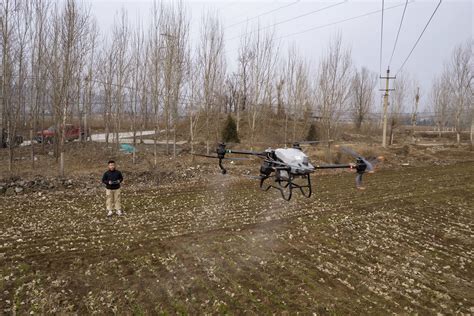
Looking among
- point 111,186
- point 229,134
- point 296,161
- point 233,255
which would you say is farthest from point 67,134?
point 296,161

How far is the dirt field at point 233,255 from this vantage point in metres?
5.50

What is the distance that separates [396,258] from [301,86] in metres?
20.5

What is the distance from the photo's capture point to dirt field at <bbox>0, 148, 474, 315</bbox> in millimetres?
5504

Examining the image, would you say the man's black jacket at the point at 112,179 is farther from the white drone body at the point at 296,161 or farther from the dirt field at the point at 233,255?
the white drone body at the point at 296,161

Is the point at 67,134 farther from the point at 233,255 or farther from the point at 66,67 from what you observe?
the point at 233,255

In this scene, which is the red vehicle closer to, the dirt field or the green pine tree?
the green pine tree

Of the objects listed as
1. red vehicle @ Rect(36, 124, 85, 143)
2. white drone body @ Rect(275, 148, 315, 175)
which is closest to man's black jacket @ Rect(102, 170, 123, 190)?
white drone body @ Rect(275, 148, 315, 175)

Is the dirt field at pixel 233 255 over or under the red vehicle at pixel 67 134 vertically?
under

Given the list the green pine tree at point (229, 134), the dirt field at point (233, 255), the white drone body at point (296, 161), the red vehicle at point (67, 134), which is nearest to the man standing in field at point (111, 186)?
the dirt field at point (233, 255)

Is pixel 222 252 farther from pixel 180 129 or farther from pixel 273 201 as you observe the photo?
pixel 180 129

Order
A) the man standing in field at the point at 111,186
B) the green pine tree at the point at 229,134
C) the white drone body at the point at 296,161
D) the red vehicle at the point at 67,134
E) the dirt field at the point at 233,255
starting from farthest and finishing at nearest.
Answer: the green pine tree at the point at 229,134, the red vehicle at the point at 67,134, the man standing in field at the point at 111,186, the white drone body at the point at 296,161, the dirt field at the point at 233,255

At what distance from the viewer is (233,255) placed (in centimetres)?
736

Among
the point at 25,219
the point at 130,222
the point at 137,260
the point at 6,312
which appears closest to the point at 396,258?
the point at 137,260

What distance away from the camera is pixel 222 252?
7484 millimetres
